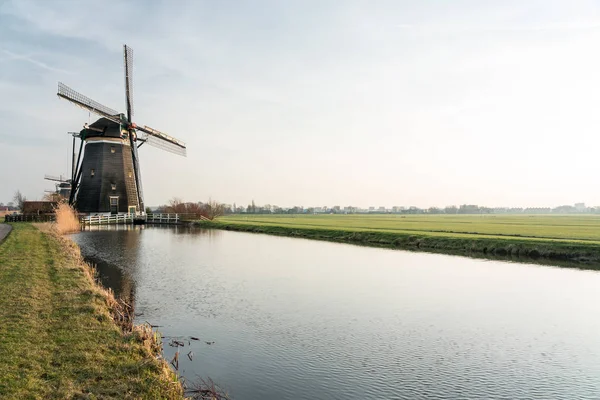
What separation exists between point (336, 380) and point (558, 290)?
10.3 m

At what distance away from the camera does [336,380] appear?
6.31 m

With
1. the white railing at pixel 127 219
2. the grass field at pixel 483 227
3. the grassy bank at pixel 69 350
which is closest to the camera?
the grassy bank at pixel 69 350

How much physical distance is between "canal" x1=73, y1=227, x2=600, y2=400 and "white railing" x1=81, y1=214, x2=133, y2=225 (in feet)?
89.7

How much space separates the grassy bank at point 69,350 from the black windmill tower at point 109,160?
34496 mm

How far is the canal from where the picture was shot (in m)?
6.27

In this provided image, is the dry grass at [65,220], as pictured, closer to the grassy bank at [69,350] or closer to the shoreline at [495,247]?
the shoreline at [495,247]

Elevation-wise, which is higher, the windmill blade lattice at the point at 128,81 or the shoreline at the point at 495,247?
the windmill blade lattice at the point at 128,81

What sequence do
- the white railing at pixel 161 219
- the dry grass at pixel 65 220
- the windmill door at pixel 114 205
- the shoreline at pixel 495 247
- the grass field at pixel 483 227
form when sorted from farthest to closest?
the white railing at pixel 161 219 < the windmill door at pixel 114 205 < the dry grass at pixel 65 220 < the grass field at pixel 483 227 < the shoreline at pixel 495 247

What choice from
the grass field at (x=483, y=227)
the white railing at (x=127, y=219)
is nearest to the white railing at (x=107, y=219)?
the white railing at (x=127, y=219)

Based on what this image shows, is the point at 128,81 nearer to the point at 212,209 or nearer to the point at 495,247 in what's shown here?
the point at 212,209

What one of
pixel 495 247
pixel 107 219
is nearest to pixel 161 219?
pixel 107 219

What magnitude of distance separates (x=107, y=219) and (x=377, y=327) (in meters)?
40.8

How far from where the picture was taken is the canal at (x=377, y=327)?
6270 millimetres

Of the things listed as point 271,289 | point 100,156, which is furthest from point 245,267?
point 100,156
